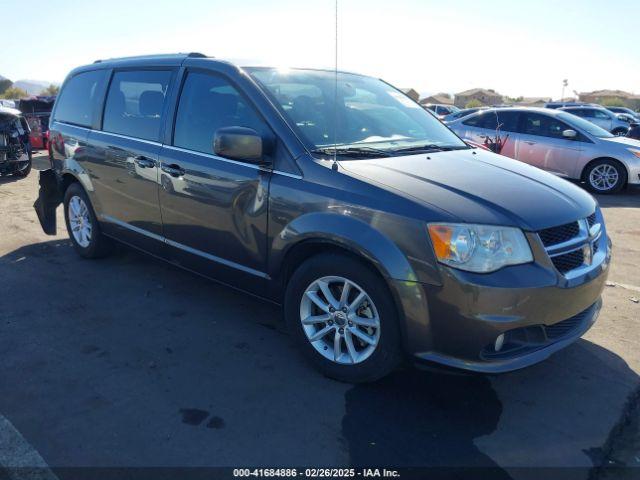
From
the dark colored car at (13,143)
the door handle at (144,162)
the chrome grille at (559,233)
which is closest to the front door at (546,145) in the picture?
the chrome grille at (559,233)

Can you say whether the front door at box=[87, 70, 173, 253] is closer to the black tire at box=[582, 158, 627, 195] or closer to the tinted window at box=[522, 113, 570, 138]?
the tinted window at box=[522, 113, 570, 138]

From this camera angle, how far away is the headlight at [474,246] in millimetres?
2648

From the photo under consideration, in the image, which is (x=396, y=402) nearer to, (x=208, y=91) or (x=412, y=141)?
(x=412, y=141)

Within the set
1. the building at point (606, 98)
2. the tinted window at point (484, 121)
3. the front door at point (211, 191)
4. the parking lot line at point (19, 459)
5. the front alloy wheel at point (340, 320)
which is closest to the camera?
the parking lot line at point (19, 459)

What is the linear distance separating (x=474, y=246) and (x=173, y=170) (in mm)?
2318

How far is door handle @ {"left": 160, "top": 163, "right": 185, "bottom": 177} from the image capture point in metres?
3.89

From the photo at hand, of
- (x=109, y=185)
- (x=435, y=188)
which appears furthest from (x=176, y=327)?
(x=435, y=188)

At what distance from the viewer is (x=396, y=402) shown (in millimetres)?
3037

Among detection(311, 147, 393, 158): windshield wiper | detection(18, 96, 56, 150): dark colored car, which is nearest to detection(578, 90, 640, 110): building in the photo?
detection(18, 96, 56, 150): dark colored car

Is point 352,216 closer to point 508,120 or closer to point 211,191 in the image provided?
point 211,191

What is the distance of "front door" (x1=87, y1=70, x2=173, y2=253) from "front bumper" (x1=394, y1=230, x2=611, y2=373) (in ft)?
7.84

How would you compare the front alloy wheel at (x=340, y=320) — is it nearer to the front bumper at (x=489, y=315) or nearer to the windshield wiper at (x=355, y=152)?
the front bumper at (x=489, y=315)

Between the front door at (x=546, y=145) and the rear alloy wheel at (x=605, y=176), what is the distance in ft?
1.10

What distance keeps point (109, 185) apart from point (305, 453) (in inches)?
126
